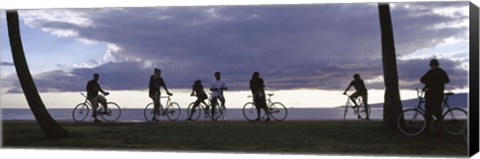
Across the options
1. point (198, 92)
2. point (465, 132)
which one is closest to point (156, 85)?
point (198, 92)

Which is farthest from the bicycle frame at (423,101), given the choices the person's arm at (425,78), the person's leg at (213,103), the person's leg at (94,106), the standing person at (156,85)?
the person's leg at (94,106)

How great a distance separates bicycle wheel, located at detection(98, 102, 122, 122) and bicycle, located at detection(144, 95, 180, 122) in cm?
47

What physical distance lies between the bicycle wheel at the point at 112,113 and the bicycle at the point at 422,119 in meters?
4.44

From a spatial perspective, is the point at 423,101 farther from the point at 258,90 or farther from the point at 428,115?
the point at 258,90

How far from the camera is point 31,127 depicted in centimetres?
1562

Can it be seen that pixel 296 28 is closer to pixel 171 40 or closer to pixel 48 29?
pixel 171 40

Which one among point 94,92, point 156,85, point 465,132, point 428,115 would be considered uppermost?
point 156,85

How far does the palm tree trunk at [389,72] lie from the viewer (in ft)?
44.1

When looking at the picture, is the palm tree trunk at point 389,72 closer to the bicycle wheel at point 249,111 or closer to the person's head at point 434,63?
the person's head at point 434,63

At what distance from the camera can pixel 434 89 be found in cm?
1340

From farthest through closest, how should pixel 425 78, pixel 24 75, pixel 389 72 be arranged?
1. pixel 24 75
2. pixel 389 72
3. pixel 425 78

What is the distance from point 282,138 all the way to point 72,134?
354 centimetres

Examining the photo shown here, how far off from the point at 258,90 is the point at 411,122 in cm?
233

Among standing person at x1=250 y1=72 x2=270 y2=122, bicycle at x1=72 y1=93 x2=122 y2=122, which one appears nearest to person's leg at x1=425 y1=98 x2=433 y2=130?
standing person at x1=250 y1=72 x2=270 y2=122
